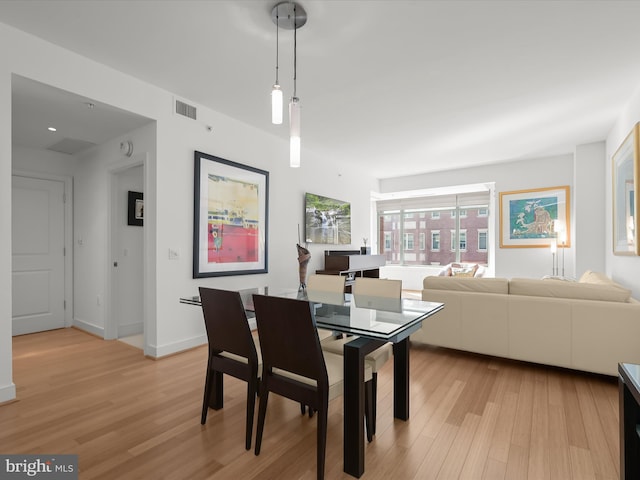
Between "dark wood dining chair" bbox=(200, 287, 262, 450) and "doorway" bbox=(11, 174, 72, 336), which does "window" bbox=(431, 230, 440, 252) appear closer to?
"dark wood dining chair" bbox=(200, 287, 262, 450)

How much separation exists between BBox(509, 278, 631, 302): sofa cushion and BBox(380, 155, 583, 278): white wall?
3015 mm

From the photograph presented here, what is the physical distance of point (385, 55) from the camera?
2682 millimetres

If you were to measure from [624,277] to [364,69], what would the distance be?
3.64m

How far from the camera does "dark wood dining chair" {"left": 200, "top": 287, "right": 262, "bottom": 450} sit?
1.82 m

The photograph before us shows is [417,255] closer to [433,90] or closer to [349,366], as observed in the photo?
[433,90]

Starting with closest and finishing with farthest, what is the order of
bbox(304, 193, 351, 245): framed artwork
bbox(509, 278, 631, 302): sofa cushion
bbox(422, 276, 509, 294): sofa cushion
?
1. bbox(509, 278, 631, 302): sofa cushion
2. bbox(422, 276, 509, 294): sofa cushion
3. bbox(304, 193, 351, 245): framed artwork

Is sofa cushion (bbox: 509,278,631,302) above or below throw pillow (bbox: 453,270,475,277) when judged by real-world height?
above

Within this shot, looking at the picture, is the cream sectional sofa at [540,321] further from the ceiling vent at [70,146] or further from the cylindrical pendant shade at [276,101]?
the ceiling vent at [70,146]

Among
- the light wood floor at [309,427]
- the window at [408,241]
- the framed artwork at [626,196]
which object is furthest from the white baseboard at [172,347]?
the window at [408,241]

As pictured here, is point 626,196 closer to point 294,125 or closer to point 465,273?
point 465,273

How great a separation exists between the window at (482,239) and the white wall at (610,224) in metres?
2.67

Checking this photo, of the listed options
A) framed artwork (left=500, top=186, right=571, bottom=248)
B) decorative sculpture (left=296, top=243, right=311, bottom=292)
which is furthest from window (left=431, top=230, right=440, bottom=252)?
decorative sculpture (left=296, top=243, right=311, bottom=292)

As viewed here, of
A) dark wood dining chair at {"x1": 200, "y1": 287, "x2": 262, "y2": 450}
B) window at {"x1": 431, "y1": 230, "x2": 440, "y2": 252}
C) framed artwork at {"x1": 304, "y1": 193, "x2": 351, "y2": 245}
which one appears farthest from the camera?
window at {"x1": 431, "y1": 230, "x2": 440, "y2": 252}

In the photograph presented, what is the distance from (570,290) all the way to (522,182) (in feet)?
12.8
